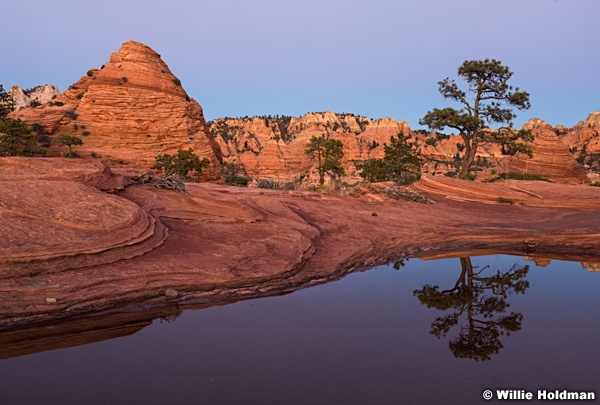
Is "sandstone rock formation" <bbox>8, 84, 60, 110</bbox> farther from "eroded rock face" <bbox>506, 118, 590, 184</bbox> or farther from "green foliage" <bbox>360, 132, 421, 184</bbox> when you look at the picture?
"eroded rock face" <bbox>506, 118, 590, 184</bbox>

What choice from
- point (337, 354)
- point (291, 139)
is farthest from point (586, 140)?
point (337, 354)

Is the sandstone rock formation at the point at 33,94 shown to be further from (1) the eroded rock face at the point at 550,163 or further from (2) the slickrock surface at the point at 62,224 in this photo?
(2) the slickrock surface at the point at 62,224

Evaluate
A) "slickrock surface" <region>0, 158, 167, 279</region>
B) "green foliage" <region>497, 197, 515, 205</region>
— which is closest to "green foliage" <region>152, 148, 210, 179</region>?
"green foliage" <region>497, 197, 515, 205</region>

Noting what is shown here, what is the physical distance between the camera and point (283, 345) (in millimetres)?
6332

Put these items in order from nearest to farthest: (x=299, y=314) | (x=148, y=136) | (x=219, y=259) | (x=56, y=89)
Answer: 1. (x=299, y=314)
2. (x=219, y=259)
3. (x=148, y=136)
4. (x=56, y=89)

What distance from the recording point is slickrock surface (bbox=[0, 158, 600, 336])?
24.1 feet

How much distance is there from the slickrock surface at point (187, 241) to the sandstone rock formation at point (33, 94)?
78.6m

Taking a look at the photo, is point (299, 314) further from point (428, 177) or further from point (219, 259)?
point (428, 177)

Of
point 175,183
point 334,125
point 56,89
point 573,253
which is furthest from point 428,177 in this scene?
point 334,125

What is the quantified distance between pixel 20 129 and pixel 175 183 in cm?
3435

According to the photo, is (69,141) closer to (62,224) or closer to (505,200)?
(505,200)

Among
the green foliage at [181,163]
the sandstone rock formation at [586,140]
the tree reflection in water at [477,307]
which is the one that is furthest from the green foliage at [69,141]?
the sandstone rock formation at [586,140]

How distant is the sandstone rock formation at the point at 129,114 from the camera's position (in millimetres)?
49562

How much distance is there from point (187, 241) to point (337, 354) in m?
5.07
